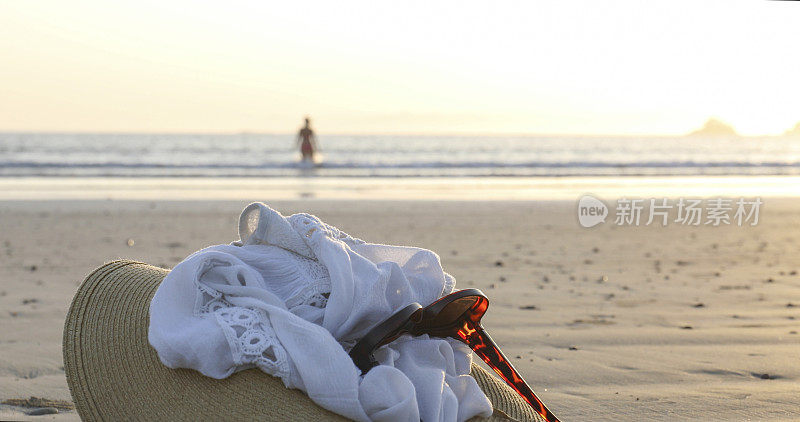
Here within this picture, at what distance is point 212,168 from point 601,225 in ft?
53.0

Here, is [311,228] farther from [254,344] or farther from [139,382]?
[139,382]

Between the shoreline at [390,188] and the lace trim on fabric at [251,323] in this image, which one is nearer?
the lace trim on fabric at [251,323]

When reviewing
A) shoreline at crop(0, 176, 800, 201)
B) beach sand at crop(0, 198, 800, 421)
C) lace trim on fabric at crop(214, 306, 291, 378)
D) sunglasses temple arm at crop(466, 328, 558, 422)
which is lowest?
shoreline at crop(0, 176, 800, 201)

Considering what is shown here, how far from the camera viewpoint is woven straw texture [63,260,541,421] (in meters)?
2.38

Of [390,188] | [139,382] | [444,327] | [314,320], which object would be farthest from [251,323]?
[390,188]

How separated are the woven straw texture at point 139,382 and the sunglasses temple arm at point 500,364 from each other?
0.05m

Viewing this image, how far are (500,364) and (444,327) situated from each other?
0.33m

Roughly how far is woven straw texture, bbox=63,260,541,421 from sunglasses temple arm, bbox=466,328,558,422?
2.1 inches

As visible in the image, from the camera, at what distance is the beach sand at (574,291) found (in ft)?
13.3

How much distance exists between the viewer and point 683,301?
6250 millimetres

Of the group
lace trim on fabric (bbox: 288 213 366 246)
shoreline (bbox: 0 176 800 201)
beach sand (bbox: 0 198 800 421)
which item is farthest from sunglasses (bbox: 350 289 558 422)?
shoreline (bbox: 0 176 800 201)

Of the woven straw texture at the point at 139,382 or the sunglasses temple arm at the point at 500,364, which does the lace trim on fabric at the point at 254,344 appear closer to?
the woven straw texture at the point at 139,382

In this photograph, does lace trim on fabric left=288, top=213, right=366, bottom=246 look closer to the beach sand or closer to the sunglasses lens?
the sunglasses lens

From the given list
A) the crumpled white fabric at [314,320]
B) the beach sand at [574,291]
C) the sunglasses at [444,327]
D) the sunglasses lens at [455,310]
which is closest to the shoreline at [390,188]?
the beach sand at [574,291]
